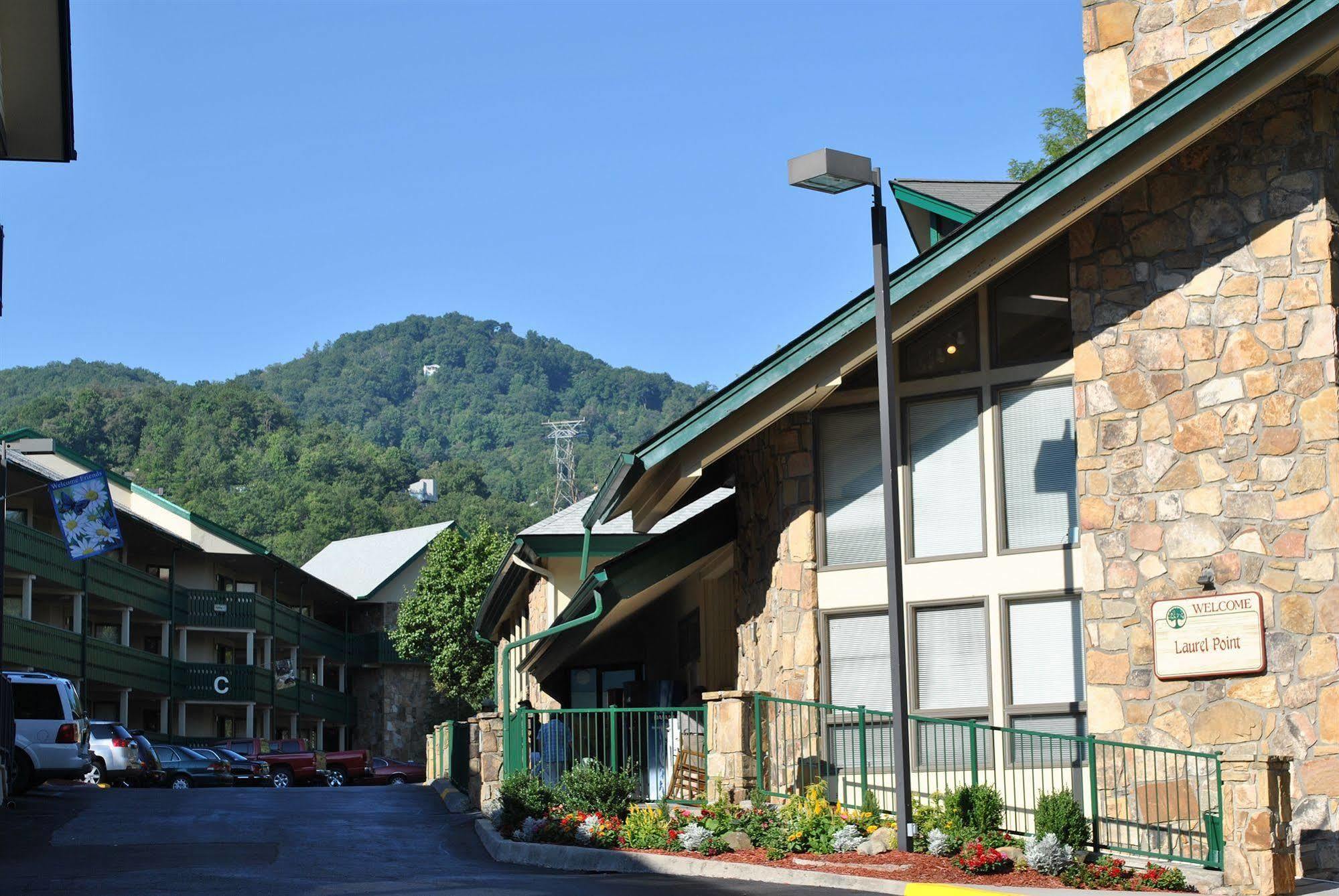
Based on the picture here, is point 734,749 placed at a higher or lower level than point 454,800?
higher

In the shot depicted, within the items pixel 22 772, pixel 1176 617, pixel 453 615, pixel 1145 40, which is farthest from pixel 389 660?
pixel 1176 617

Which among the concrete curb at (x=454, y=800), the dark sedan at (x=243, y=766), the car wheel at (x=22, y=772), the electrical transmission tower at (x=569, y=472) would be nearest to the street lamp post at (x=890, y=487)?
the concrete curb at (x=454, y=800)

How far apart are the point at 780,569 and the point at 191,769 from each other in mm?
29866

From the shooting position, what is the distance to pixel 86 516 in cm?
4219

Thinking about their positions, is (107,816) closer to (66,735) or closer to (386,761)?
(66,735)

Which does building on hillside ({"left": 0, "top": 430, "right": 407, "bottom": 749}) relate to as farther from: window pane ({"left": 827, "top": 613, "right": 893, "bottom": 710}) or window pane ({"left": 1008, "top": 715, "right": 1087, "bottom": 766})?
window pane ({"left": 1008, "top": 715, "right": 1087, "bottom": 766})

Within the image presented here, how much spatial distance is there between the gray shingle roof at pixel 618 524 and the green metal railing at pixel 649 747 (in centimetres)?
523

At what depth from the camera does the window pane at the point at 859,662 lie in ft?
56.6

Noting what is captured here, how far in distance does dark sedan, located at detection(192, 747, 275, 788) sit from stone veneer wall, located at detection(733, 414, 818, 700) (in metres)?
29.6

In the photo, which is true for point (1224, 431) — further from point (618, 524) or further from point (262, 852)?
point (618, 524)

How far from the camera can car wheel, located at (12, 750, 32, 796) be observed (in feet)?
91.2

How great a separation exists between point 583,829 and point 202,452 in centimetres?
11864

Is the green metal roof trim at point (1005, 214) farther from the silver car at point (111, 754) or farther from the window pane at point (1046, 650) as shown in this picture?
the silver car at point (111, 754)

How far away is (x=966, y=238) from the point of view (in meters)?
16.2
